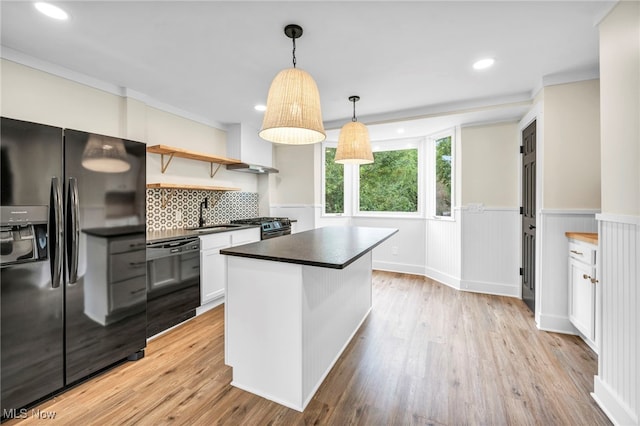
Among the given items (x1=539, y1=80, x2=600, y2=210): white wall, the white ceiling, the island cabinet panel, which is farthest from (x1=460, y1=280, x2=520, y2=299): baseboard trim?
the island cabinet panel

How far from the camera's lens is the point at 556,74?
261 centimetres

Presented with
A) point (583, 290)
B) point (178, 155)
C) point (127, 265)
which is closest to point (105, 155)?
point (127, 265)

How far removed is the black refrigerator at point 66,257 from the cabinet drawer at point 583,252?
3622mm

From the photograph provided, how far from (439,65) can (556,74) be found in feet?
3.82

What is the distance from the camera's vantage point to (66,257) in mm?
1847

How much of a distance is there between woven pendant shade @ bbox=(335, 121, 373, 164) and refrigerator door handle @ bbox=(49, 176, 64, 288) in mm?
2132

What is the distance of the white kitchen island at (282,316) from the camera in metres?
1.68

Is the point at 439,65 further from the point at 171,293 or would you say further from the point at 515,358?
the point at 171,293

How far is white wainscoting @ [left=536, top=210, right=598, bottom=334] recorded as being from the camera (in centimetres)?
265

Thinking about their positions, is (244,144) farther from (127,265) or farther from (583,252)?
(583,252)

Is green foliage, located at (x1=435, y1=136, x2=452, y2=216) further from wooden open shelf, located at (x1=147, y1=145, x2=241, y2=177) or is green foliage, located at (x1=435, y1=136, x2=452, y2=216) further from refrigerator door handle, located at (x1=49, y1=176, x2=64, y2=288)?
refrigerator door handle, located at (x1=49, y1=176, x2=64, y2=288)

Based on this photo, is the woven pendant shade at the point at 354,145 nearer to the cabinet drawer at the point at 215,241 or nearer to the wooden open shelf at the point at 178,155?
the cabinet drawer at the point at 215,241

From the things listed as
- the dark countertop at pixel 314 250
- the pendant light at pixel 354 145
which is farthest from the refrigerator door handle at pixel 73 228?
the pendant light at pixel 354 145

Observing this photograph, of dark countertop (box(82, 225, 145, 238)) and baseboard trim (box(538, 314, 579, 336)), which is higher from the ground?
dark countertop (box(82, 225, 145, 238))
